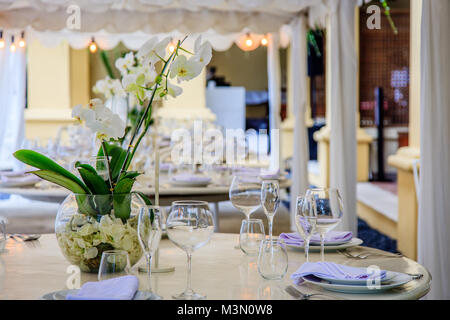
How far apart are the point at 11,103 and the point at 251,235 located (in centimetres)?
585

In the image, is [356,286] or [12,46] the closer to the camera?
[356,286]

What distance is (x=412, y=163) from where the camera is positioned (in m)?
4.21

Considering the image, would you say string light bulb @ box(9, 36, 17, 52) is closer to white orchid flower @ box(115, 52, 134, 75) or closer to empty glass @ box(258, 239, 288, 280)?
white orchid flower @ box(115, 52, 134, 75)

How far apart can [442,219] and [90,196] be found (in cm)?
179

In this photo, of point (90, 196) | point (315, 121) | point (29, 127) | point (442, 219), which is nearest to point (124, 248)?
point (90, 196)

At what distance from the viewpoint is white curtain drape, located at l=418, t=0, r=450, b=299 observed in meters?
2.65

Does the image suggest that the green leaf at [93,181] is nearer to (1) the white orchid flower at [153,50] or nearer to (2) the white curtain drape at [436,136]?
(1) the white orchid flower at [153,50]

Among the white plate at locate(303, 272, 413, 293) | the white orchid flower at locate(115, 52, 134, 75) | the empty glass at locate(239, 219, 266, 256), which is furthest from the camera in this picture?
the white orchid flower at locate(115, 52, 134, 75)

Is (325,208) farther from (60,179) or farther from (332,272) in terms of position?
(60,179)

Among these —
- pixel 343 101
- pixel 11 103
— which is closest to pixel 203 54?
pixel 343 101

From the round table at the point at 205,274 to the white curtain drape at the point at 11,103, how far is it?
522cm

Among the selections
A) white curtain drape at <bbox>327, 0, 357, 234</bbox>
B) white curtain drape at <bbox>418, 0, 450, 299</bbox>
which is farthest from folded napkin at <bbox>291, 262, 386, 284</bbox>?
white curtain drape at <bbox>327, 0, 357, 234</bbox>

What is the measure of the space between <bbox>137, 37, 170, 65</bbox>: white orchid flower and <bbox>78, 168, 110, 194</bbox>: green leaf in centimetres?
31

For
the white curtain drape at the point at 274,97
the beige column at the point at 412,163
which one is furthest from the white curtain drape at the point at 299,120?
the white curtain drape at the point at 274,97
